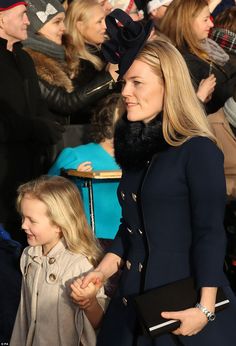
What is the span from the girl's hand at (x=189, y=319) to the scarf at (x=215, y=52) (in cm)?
363

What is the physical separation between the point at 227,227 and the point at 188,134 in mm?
1713

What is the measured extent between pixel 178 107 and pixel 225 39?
3.69 metres

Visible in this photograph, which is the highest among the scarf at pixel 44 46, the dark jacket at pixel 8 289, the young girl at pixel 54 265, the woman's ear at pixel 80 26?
the woman's ear at pixel 80 26

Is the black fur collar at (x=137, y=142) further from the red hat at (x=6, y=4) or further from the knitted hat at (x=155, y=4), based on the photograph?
the knitted hat at (x=155, y=4)

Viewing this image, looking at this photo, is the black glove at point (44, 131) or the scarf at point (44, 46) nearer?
the black glove at point (44, 131)

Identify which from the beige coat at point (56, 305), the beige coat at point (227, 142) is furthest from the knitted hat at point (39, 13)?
the beige coat at point (56, 305)

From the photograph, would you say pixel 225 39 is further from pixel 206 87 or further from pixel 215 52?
pixel 206 87

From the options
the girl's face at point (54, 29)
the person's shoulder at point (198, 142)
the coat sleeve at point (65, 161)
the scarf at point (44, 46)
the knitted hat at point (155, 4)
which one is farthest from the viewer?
the knitted hat at point (155, 4)

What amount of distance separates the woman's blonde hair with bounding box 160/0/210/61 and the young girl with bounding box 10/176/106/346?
93.4 inches

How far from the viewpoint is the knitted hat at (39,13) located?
5973 mm

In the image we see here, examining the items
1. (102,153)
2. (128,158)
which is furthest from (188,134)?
(102,153)

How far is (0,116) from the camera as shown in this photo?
5102mm

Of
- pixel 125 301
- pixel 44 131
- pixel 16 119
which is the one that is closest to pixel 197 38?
pixel 44 131

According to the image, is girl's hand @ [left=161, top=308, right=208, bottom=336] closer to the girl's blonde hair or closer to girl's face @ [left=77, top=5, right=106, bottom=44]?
the girl's blonde hair
